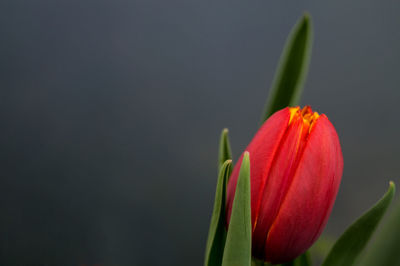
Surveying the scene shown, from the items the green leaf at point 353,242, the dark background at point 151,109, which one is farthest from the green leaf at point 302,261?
the dark background at point 151,109

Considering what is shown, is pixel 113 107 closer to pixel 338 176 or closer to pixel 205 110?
pixel 205 110

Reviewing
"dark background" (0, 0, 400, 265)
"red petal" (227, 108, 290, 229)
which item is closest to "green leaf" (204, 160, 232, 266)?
"red petal" (227, 108, 290, 229)

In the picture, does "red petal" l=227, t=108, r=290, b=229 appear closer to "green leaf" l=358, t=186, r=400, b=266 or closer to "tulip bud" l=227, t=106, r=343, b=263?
"tulip bud" l=227, t=106, r=343, b=263

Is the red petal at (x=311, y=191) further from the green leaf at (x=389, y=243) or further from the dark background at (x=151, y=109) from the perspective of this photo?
the dark background at (x=151, y=109)

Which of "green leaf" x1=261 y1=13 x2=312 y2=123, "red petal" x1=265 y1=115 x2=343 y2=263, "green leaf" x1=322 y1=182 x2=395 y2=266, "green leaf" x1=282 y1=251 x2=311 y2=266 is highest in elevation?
"green leaf" x1=261 y1=13 x2=312 y2=123

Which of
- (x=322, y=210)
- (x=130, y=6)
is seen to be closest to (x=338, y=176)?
(x=322, y=210)
